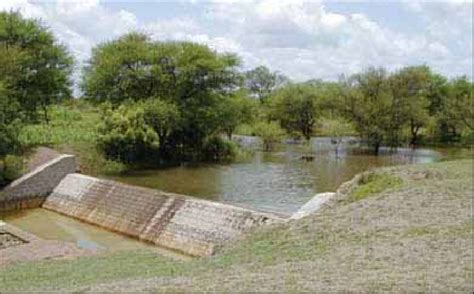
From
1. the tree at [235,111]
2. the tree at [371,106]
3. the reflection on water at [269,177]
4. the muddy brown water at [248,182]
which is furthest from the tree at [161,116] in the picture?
the tree at [371,106]

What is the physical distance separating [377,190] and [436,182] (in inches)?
71.0

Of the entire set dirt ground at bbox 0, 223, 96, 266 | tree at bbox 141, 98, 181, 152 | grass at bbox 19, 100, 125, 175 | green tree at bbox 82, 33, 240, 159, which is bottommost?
dirt ground at bbox 0, 223, 96, 266

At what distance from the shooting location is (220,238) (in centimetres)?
1909

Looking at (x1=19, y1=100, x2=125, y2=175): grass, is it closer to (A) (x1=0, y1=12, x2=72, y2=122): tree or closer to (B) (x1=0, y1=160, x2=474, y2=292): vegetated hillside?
(A) (x1=0, y1=12, x2=72, y2=122): tree

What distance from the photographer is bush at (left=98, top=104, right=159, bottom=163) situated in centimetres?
3622

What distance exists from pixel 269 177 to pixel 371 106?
21773mm

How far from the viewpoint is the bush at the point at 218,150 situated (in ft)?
140

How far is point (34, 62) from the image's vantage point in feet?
128

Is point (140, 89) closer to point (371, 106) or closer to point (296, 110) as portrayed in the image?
point (371, 106)

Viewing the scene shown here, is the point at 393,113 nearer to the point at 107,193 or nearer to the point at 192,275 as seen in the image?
the point at 107,193

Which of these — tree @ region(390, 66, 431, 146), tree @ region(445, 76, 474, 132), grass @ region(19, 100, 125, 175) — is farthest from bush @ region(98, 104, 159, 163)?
tree @ region(445, 76, 474, 132)

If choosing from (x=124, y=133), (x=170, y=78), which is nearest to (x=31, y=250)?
(x=124, y=133)

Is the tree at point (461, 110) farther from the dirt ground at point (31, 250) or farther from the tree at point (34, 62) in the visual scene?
the dirt ground at point (31, 250)

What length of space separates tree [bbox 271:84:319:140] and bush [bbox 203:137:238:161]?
746 inches
